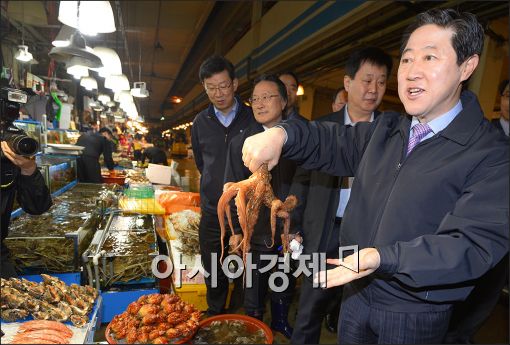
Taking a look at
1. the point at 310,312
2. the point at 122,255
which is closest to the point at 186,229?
the point at 122,255

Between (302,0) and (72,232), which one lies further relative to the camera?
(302,0)

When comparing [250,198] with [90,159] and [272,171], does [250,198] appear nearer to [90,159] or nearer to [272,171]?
[272,171]

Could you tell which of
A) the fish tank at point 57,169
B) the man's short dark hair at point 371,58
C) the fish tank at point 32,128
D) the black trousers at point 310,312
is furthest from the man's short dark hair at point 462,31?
the fish tank at point 32,128

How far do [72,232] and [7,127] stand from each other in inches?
50.2

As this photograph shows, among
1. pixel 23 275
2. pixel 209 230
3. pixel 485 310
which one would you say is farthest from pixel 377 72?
pixel 23 275

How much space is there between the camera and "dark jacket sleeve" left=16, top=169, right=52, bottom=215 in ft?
7.95

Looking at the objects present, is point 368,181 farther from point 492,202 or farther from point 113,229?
point 113,229

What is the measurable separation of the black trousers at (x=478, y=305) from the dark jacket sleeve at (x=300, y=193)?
4.26 ft

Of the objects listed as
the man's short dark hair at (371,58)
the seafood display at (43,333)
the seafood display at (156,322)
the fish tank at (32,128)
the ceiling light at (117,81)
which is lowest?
the seafood display at (156,322)

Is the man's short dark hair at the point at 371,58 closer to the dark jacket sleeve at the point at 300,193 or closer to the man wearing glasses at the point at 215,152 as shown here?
the dark jacket sleeve at the point at 300,193

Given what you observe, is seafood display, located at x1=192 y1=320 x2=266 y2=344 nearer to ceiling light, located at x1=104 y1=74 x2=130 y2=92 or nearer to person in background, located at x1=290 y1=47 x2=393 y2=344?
person in background, located at x1=290 y1=47 x2=393 y2=344

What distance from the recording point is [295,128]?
5.74ft

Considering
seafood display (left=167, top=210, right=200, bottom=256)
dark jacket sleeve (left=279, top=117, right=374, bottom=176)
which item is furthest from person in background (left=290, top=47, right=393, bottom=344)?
seafood display (left=167, top=210, right=200, bottom=256)

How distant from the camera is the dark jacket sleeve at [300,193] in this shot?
2.89 m
